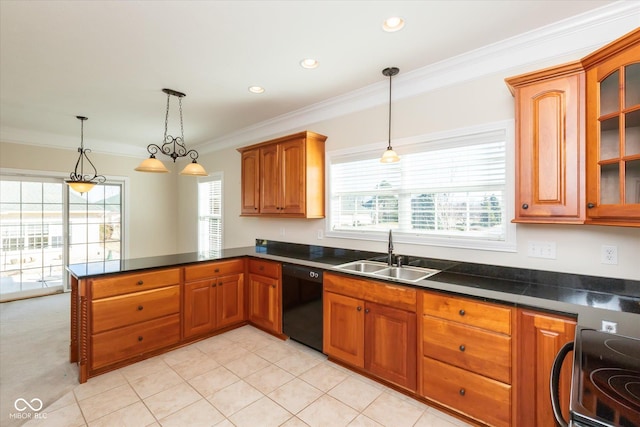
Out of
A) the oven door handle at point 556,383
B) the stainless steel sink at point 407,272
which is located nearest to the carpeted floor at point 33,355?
the stainless steel sink at point 407,272

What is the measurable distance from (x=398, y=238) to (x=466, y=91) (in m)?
1.42

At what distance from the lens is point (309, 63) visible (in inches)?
102

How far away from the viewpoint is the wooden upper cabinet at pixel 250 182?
12.8 feet

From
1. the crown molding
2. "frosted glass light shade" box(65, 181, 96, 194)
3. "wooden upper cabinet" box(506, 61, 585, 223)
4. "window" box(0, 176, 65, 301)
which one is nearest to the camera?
"wooden upper cabinet" box(506, 61, 585, 223)

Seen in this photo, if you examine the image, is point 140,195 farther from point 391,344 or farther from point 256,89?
point 391,344

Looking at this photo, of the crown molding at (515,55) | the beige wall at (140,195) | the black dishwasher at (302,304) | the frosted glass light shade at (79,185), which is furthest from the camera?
the beige wall at (140,195)

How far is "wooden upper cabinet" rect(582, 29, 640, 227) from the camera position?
156cm

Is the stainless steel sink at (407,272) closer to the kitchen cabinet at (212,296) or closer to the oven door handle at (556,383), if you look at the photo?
the oven door handle at (556,383)

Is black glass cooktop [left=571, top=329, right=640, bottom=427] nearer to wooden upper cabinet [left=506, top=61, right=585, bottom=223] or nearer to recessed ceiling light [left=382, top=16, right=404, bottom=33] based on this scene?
wooden upper cabinet [left=506, top=61, right=585, bottom=223]

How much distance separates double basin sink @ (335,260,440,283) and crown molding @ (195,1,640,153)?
1.64 m

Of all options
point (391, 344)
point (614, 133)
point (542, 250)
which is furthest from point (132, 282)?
point (614, 133)

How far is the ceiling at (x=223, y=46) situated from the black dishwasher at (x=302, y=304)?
190 centimetres

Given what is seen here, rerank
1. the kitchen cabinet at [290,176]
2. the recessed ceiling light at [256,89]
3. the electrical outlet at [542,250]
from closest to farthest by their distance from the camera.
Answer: the electrical outlet at [542,250] → the recessed ceiling light at [256,89] → the kitchen cabinet at [290,176]

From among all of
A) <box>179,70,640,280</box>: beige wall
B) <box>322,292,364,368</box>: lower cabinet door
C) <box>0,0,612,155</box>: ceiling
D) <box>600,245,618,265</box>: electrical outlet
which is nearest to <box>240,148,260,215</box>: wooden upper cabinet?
<box>179,70,640,280</box>: beige wall
